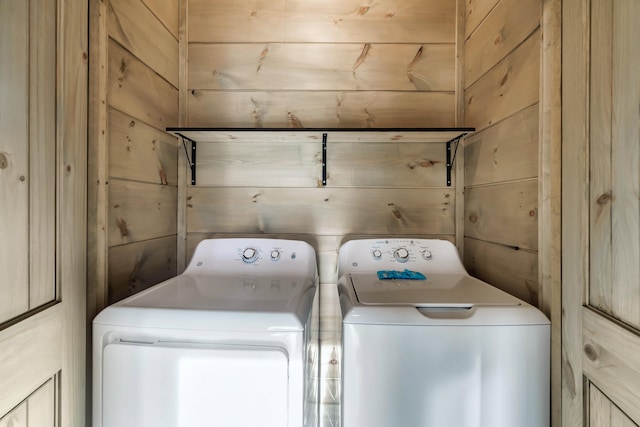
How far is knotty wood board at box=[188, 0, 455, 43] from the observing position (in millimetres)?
1436

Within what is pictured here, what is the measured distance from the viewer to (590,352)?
697 mm

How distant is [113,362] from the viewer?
73 cm

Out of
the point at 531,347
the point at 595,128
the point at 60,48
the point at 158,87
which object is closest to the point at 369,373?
the point at 531,347

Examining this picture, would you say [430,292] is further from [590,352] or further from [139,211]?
[139,211]

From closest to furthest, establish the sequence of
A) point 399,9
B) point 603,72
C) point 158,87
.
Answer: point 603,72 → point 158,87 → point 399,9

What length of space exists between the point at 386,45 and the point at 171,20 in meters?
1.02

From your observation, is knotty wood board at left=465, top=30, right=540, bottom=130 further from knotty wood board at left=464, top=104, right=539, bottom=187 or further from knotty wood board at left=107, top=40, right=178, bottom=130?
knotty wood board at left=107, top=40, right=178, bottom=130

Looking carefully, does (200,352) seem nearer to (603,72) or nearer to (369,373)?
(369,373)

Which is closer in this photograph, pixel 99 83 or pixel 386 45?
pixel 99 83

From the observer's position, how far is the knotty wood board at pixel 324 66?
4.73ft

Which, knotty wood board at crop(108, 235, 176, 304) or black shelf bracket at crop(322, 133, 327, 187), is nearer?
knotty wood board at crop(108, 235, 176, 304)

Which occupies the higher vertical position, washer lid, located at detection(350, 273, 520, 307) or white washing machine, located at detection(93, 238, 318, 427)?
washer lid, located at detection(350, 273, 520, 307)

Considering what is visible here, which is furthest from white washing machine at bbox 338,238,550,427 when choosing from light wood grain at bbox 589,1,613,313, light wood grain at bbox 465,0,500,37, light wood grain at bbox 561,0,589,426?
light wood grain at bbox 465,0,500,37

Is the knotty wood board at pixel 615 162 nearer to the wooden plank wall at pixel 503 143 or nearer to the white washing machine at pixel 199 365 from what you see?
the wooden plank wall at pixel 503 143
